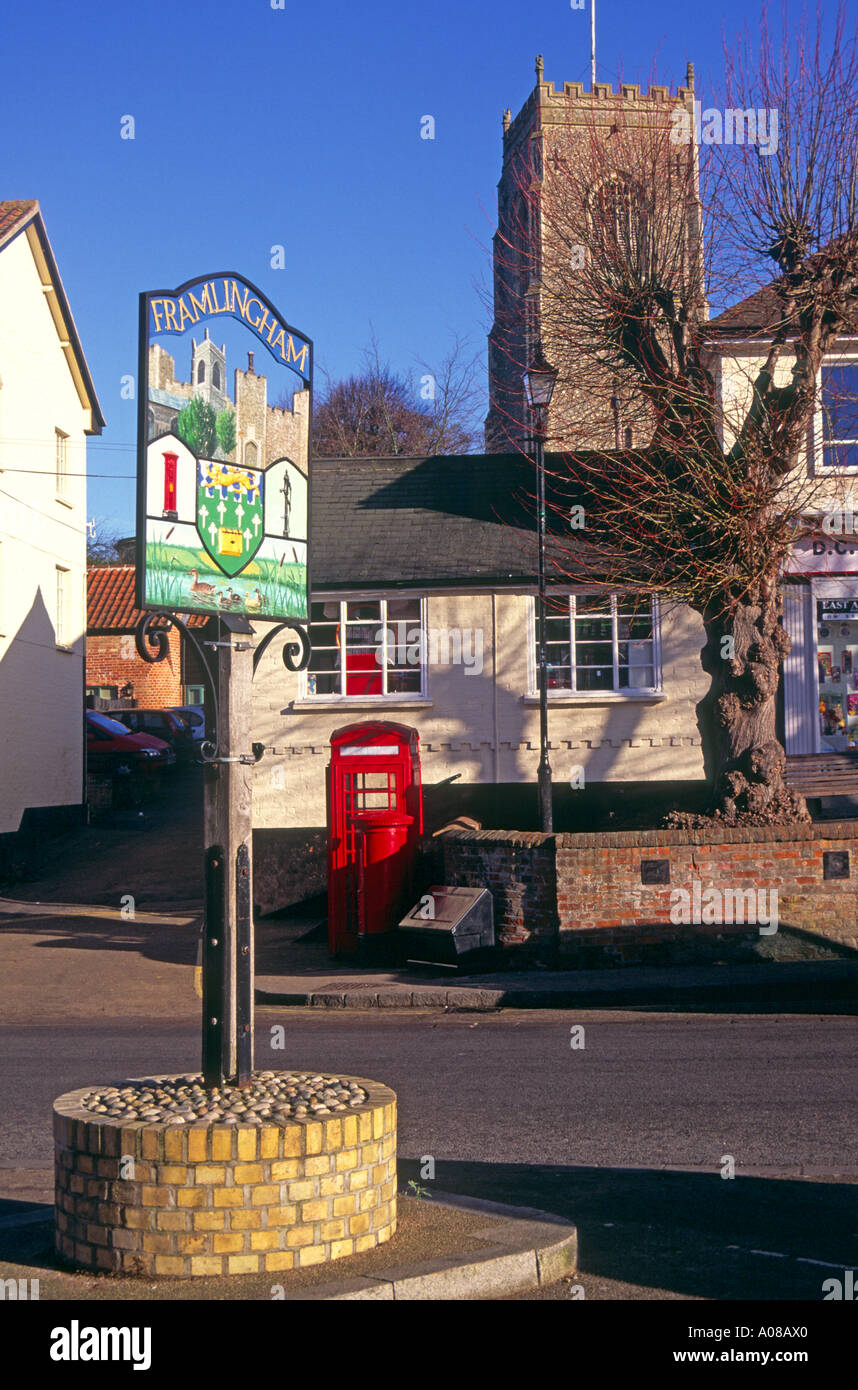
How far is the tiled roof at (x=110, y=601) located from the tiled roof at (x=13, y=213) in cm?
1636

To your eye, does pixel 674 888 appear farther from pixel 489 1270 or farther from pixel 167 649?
pixel 489 1270

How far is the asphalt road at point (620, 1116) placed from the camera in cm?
528

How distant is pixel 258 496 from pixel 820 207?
11343 mm

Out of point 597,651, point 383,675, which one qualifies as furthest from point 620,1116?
point 597,651

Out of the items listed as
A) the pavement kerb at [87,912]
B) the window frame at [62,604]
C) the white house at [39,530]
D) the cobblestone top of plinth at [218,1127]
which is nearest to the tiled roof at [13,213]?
the white house at [39,530]

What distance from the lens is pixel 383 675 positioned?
20.8 meters

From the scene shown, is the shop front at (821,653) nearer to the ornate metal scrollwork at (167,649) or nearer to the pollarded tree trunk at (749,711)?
the pollarded tree trunk at (749,711)

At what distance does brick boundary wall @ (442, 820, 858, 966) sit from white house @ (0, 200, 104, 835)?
13719mm

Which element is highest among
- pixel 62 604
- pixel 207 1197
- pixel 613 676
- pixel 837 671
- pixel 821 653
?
pixel 62 604

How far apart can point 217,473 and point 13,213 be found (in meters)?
23.9

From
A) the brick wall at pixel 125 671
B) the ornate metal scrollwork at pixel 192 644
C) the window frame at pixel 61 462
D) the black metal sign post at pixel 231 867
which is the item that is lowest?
the black metal sign post at pixel 231 867

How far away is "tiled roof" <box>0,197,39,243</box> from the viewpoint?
25898mm
